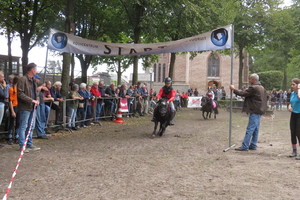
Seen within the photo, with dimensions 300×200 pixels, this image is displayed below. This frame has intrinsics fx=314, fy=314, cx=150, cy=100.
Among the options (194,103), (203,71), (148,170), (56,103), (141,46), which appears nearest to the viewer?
(148,170)

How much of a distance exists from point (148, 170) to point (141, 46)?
6758 millimetres

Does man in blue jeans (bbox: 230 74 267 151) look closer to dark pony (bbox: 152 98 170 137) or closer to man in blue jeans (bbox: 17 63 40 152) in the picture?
dark pony (bbox: 152 98 170 137)

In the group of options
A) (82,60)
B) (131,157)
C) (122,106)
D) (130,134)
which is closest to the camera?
(131,157)

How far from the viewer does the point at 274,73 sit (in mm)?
58375

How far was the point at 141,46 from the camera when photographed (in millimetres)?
12258

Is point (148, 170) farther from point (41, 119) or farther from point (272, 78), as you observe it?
point (272, 78)

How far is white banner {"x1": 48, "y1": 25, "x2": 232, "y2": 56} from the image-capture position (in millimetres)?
9719

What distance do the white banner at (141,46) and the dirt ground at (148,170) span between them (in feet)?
10.5

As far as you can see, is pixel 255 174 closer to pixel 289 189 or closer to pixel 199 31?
pixel 289 189

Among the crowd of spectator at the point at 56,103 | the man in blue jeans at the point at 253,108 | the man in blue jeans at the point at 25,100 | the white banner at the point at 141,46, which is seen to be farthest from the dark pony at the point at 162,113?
the man in blue jeans at the point at 25,100

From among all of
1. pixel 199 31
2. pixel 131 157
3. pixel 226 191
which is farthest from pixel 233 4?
pixel 226 191

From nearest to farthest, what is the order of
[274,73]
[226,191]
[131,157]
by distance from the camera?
[226,191] → [131,157] → [274,73]

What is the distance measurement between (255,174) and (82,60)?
2332cm

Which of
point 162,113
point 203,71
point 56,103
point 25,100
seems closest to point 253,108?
point 162,113
